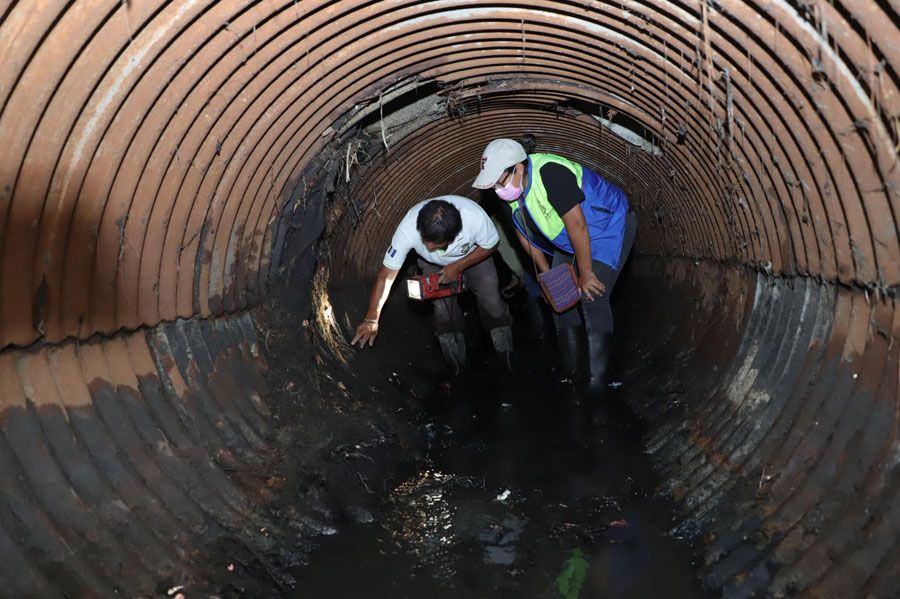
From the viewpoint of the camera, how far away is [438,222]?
6.43m

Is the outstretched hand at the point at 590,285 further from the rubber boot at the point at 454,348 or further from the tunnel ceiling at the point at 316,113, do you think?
the rubber boot at the point at 454,348

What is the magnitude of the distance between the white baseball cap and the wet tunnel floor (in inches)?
88.3

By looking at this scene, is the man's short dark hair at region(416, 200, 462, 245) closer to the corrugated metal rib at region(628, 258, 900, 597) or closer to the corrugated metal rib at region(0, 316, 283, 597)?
the corrugated metal rib at region(0, 316, 283, 597)

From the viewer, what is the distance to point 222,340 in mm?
5367

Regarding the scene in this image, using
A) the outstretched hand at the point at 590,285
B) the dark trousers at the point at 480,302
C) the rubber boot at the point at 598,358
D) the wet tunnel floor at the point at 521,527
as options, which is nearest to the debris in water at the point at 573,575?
the wet tunnel floor at the point at 521,527

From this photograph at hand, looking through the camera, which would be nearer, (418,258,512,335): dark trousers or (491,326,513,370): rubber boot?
(418,258,512,335): dark trousers

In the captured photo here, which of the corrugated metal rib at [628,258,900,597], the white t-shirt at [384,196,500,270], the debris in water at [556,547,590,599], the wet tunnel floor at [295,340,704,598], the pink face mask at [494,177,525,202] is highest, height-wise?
the pink face mask at [494,177,525,202]

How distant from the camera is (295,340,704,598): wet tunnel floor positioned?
3938mm

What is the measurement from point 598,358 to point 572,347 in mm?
534

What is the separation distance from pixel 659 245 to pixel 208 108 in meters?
7.06

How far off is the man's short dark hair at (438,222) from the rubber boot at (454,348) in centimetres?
248

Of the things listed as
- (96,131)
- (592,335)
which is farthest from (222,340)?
(592,335)

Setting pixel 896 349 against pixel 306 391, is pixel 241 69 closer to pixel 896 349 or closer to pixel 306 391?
pixel 306 391

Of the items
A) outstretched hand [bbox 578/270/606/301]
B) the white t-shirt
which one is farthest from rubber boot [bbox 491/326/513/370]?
outstretched hand [bbox 578/270/606/301]
